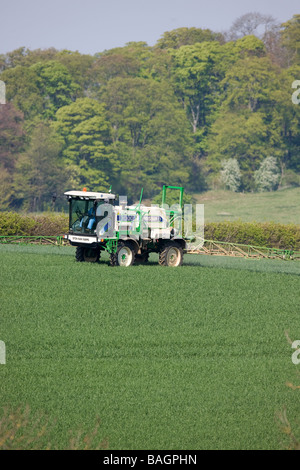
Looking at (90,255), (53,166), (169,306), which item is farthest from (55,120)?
(169,306)

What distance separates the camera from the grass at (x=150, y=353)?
1120 cm

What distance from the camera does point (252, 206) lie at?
3191 inches

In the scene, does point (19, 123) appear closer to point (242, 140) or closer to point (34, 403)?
point (242, 140)

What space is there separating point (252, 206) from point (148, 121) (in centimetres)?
1731

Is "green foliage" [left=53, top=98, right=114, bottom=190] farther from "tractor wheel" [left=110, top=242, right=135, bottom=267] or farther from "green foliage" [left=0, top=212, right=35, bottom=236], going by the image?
"tractor wheel" [left=110, top=242, right=135, bottom=267]

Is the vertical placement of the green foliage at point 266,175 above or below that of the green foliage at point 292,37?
below

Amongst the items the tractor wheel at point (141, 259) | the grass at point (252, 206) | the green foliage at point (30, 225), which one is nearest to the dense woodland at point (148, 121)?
the grass at point (252, 206)

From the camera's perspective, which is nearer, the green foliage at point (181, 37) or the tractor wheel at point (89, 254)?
the tractor wheel at point (89, 254)

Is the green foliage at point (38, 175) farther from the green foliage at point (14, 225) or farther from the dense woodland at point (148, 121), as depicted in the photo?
the green foliage at point (14, 225)

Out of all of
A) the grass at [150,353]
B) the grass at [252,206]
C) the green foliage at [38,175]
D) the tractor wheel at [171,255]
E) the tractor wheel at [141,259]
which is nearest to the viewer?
the grass at [150,353]

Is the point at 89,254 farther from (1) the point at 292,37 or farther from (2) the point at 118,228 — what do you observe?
(1) the point at 292,37

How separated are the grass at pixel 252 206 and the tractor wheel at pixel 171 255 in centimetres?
4495

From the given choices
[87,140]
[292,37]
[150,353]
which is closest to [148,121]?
[87,140]

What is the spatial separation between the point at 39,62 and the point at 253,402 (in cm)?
8481
